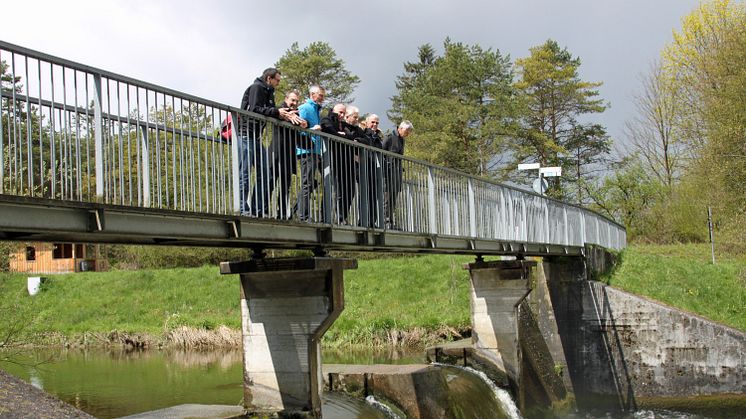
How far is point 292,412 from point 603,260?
15.6 meters

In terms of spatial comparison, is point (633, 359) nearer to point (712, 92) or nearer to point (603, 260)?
point (603, 260)

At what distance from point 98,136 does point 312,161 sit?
3728 millimetres

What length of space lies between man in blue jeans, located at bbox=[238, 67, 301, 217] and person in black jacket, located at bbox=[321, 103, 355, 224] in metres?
0.99

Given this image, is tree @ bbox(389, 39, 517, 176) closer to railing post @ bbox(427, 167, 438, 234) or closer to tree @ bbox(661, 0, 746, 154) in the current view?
tree @ bbox(661, 0, 746, 154)

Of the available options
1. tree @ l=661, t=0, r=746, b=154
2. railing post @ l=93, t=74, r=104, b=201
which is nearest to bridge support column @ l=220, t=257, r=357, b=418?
railing post @ l=93, t=74, r=104, b=201

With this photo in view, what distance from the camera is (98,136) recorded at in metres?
6.64

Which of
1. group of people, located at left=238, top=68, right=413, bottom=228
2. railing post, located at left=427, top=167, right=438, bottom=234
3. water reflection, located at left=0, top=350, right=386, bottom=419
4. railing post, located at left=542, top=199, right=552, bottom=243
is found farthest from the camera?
railing post, located at left=542, top=199, right=552, bottom=243

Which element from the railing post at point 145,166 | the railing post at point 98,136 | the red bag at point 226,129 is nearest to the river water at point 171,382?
the red bag at point 226,129

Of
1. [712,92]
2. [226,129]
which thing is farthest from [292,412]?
[712,92]

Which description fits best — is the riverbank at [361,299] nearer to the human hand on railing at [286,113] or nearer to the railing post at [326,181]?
the railing post at [326,181]

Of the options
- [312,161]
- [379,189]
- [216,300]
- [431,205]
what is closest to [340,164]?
[312,161]

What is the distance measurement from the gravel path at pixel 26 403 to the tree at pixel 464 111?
39829 mm

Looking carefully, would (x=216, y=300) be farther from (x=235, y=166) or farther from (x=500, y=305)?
(x=235, y=166)

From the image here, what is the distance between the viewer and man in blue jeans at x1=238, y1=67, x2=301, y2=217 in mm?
8727
